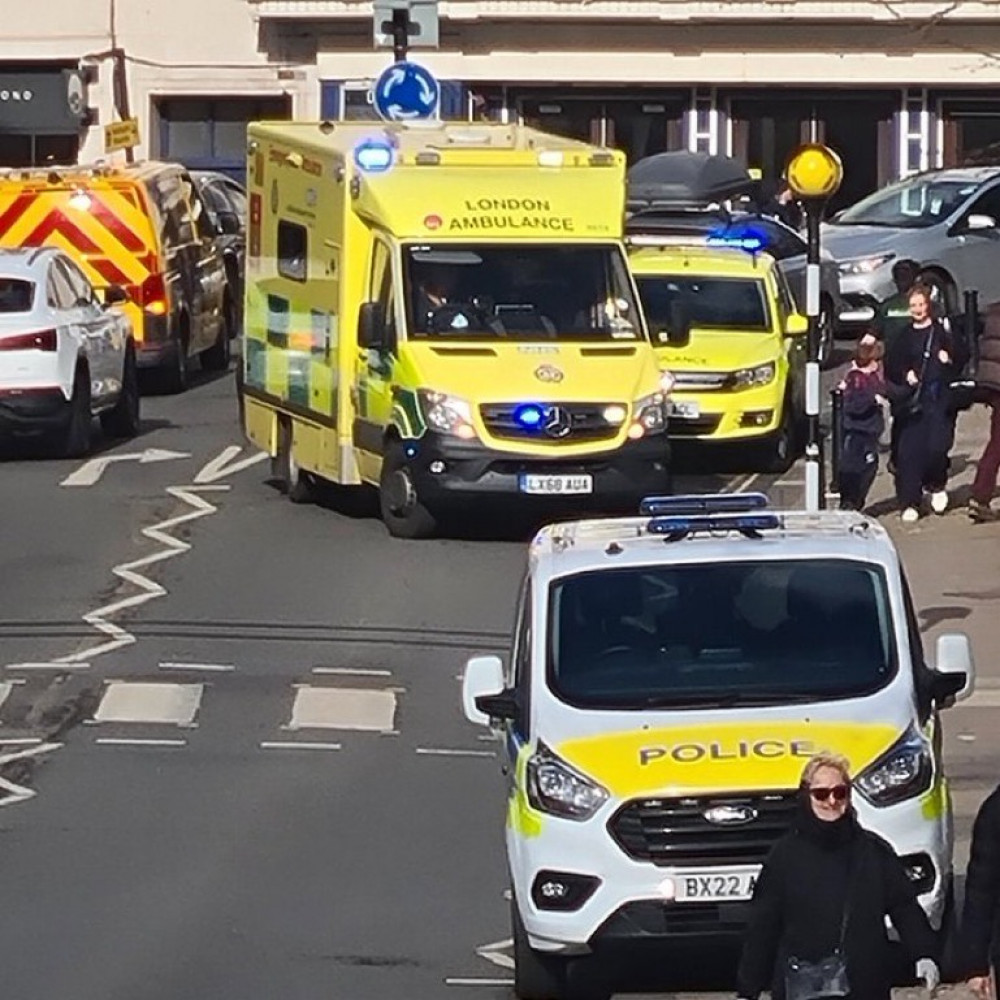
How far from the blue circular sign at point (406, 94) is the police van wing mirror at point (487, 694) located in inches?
622

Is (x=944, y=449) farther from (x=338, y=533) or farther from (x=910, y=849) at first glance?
(x=910, y=849)

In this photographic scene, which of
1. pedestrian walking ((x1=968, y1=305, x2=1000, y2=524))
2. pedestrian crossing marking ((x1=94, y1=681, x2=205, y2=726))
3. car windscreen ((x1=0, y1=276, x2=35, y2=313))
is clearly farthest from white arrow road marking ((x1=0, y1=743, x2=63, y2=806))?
car windscreen ((x1=0, y1=276, x2=35, y2=313))

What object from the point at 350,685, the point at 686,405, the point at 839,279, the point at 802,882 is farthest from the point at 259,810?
the point at 839,279

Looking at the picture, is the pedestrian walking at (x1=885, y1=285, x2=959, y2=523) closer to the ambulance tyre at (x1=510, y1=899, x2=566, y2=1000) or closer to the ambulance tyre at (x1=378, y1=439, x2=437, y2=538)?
the ambulance tyre at (x1=378, y1=439, x2=437, y2=538)

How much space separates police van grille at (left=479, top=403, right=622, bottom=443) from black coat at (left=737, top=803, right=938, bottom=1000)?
12827mm

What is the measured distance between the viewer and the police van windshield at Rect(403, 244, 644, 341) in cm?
2195

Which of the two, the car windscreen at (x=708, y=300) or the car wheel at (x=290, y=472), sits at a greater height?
the car windscreen at (x=708, y=300)

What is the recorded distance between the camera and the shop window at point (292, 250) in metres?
23.3

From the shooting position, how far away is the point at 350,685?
17.2 m

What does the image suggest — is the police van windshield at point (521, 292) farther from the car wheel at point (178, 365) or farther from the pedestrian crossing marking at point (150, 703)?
the car wheel at point (178, 365)

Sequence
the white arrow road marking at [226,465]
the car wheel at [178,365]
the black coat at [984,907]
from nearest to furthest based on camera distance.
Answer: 1. the black coat at [984,907]
2. the white arrow road marking at [226,465]
3. the car wheel at [178,365]

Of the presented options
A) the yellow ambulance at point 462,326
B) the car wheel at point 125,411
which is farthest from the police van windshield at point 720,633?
the car wheel at point 125,411

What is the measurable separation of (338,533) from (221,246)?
12.1m

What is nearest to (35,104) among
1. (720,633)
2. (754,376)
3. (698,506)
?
(754,376)
